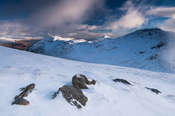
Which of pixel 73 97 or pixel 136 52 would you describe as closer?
pixel 73 97

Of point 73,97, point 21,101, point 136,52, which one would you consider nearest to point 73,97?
point 73,97

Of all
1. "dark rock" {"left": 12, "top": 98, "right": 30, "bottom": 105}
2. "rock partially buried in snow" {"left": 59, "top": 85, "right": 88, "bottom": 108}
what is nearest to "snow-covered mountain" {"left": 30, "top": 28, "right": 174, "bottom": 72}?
"rock partially buried in snow" {"left": 59, "top": 85, "right": 88, "bottom": 108}

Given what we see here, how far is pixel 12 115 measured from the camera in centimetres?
330

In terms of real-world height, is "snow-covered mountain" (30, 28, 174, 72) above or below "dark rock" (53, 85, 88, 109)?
above

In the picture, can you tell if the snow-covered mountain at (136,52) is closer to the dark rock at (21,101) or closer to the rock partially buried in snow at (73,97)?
the rock partially buried in snow at (73,97)

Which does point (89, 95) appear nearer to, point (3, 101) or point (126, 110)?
point (126, 110)

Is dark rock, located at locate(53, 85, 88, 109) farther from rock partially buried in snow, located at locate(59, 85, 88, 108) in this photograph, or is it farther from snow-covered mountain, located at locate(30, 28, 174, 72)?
snow-covered mountain, located at locate(30, 28, 174, 72)

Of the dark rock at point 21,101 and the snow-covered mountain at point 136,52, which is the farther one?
the snow-covered mountain at point 136,52

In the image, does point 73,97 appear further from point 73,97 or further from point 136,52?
point 136,52

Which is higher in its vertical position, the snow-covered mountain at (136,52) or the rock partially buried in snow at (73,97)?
the snow-covered mountain at (136,52)

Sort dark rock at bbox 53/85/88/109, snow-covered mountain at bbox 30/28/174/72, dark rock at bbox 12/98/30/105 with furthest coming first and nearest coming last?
snow-covered mountain at bbox 30/28/174/72
dark rock at bbox 53/85/88/109
dark rock at bbox 12/98/30/105

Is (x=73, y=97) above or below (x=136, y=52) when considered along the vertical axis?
below

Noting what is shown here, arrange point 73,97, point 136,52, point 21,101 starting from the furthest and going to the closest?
point 136,52
point 73,97
point 21,101

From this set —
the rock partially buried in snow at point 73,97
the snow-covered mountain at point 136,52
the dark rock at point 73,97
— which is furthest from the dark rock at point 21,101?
the snow-covered mountain at point 136,52
